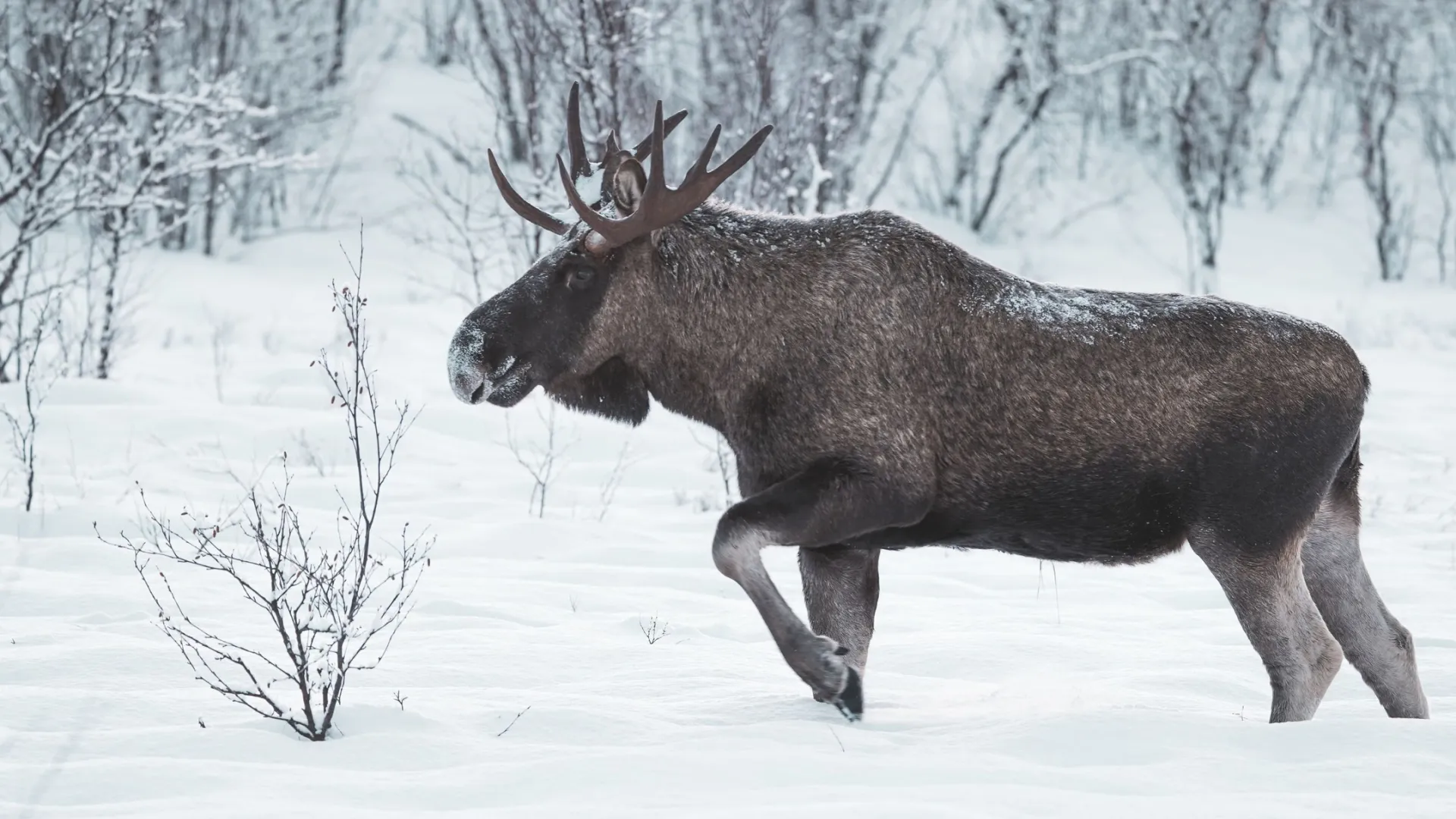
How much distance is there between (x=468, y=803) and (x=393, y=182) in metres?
18.3

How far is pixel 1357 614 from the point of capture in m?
4.54

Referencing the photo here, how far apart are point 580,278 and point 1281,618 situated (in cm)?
225

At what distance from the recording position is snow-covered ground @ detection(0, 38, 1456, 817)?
325cm

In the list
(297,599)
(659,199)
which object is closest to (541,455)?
(297,599)

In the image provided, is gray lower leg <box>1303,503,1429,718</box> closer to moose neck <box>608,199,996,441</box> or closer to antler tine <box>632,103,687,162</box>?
moose neck <box>608,199,996,441</box>

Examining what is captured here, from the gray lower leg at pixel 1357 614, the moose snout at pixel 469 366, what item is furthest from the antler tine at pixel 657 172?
the gray lower leg at pixel 1357 614

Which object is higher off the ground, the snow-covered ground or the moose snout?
the moose snout

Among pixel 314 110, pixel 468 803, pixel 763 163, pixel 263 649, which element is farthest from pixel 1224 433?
pixel 314 110

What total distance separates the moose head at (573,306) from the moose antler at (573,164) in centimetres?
1

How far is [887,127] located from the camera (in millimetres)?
22297

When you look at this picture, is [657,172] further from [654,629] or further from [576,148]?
[654,629]

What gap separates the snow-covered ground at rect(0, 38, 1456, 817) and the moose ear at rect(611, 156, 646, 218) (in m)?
1.43

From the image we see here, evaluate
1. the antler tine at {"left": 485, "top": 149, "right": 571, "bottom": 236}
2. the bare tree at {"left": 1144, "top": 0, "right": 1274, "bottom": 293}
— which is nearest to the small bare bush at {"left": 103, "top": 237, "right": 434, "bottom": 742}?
the antler tine at {"left": 485, "top": 149, "right": 571, "bottom": 236}

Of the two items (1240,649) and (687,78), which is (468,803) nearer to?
(1240,649)
